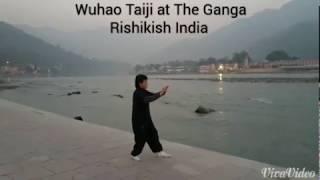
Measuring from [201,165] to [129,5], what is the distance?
3392mm

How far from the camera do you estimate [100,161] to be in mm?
5793

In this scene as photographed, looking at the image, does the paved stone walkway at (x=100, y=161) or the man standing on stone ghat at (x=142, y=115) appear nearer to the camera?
the paved stone walkway at (x=100, y=161)

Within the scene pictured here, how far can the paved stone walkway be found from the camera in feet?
16.5

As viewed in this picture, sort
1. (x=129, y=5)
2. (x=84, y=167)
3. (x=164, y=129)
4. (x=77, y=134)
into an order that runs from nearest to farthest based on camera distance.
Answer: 1. (x=84, y=167)
2. (x=129, y=5)
3. (x=77, y=134)
4. (x=164, y=129)

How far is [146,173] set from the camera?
5082 millimetres

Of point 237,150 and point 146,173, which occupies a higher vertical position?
point 146,173

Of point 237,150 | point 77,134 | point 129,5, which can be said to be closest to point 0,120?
Result: point 77,134

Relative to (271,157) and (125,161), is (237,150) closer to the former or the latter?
(271,157)

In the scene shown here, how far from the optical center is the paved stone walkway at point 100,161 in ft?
16.5
